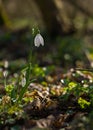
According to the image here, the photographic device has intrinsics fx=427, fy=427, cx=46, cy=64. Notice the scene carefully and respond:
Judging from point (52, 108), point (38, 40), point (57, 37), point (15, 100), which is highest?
point (38, 40)

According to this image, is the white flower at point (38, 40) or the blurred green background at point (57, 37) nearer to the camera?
the white flower at point (38, 40)

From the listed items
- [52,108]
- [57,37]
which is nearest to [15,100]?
[52,108]

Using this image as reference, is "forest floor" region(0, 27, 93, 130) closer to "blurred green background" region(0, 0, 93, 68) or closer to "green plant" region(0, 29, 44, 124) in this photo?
"green plant" region(0, 29, 44, 124)

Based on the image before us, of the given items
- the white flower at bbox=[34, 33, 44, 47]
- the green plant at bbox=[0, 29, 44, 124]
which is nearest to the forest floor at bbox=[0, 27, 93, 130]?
the green plant at bbox=[0, 29, 44, 124]

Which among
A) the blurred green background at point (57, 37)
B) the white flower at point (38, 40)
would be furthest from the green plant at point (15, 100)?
the blurred green background at point (57, 37)

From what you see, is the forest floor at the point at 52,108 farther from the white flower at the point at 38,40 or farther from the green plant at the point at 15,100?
the white flower at the point at 38,40

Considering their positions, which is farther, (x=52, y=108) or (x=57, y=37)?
(x=57, y=37)

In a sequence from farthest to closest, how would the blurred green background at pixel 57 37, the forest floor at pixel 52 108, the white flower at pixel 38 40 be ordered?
the blurred green background at pixel 57 37
the white flower at pixel 38 40
the forest floor at pixel 52 108

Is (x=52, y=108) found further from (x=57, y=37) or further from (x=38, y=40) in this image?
(x=57, y=37)

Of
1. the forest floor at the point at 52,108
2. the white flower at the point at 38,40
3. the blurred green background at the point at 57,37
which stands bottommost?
the blurred green background at the point at 57,37

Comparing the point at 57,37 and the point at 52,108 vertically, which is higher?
the point at 52,108

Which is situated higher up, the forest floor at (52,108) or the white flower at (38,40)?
the white flower at (38,40)

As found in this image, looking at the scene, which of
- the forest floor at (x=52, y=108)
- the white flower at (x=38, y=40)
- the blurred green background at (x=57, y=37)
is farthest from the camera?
the blurred green background at (x=57, y=37)

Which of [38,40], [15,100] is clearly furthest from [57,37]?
[15,100]
